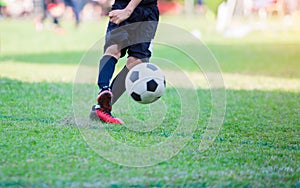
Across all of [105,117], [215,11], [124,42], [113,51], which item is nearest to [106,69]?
[113,51]

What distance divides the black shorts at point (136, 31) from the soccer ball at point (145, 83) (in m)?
0.29

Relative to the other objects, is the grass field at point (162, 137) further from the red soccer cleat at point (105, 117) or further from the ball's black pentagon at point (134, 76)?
the ball's black pentagon at point (134, 76)

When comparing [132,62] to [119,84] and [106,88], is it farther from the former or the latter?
[106,88]

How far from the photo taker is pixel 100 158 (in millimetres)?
4055

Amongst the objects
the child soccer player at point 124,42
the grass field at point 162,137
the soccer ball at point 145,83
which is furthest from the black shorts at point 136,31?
the grass field at point 162,137

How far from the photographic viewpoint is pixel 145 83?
496 cm

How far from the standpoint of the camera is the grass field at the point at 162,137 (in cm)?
364

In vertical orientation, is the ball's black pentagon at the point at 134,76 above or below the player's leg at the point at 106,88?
above

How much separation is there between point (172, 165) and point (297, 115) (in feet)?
8.84

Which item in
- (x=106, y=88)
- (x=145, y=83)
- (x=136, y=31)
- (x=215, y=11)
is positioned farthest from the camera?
(x=215, y=11)

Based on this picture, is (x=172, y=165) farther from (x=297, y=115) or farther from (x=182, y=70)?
(x=182, y=70)

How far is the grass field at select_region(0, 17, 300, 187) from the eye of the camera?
3.64 m

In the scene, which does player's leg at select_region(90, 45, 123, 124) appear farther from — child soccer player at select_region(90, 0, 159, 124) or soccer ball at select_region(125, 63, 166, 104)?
soccer ball at select_region(125, 63, 166, 104)

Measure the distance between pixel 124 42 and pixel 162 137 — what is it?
0.90m
